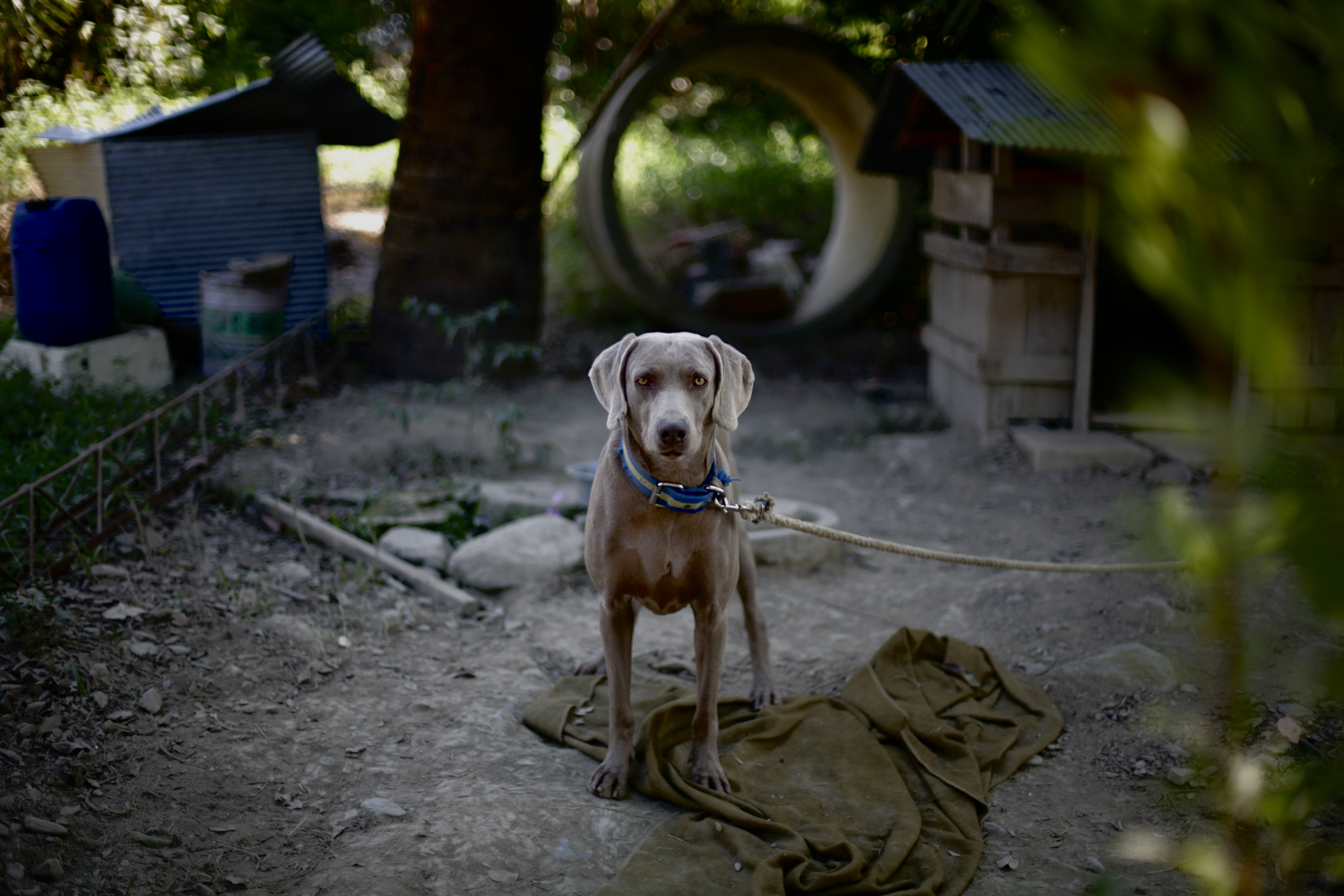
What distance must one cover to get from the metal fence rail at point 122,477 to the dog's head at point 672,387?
8.31 ft

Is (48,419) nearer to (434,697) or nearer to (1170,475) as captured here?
(434,697)

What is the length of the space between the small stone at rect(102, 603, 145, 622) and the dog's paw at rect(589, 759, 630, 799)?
6.62 ft

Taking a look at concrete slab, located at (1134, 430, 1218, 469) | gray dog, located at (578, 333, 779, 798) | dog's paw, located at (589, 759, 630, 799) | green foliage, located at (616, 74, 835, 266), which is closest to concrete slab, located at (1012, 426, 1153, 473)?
concrete slab, located at (1134, 430, 1218, 469)

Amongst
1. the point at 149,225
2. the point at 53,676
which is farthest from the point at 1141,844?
the point at 149,225

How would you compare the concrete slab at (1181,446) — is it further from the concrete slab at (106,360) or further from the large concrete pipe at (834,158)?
the concrete slab at (106,360)

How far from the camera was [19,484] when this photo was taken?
454 cm

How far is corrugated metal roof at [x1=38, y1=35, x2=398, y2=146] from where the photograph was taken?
6883mm

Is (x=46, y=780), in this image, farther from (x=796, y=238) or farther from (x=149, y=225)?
(x=796, y=238)

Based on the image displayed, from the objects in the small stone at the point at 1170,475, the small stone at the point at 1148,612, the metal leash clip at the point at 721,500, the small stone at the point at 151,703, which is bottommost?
the small stone at the point at 151,703

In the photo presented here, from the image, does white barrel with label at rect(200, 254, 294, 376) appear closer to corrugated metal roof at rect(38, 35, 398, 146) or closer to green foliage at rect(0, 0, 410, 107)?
corrugated metal roof at rect(38, 35, 398, 146)

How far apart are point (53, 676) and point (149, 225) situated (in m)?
5.11

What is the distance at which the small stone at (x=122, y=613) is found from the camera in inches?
153

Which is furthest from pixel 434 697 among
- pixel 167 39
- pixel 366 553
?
pixel 167 39

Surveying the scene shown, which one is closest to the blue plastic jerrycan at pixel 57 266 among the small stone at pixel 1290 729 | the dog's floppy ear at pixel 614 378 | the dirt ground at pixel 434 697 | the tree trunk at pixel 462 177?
the dirt ground at pixel 434 697
